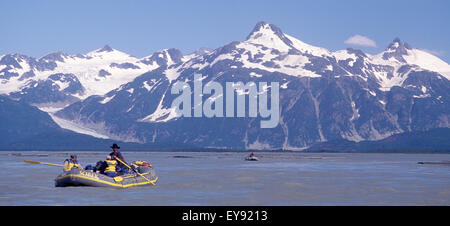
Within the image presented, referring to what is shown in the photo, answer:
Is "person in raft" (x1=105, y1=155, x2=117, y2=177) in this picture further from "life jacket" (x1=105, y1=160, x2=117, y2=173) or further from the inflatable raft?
the inflatable raft

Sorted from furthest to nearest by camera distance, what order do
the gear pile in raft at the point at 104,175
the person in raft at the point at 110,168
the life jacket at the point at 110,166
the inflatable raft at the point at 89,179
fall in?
1. the life jacket at the point at 110,166
2. the person in raft at the point at 110,168
3. the gear pile in raft at the point at 104,175
4. the inflatable raft at the point at 89,179

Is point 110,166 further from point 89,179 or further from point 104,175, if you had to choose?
point 89,179

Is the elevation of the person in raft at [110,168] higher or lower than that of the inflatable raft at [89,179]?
higher

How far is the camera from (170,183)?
322 ft

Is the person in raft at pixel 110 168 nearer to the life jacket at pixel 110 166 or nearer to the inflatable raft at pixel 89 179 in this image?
the life jacket at pixel 110 166

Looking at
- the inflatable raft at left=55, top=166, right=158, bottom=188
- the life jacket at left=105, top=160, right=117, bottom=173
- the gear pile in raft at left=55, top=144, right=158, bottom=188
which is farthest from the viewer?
the life jacket at left=105, top=160, right=117, bottom=173

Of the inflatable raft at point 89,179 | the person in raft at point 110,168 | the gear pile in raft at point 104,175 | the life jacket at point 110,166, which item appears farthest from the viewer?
the life jacket at point 110,166

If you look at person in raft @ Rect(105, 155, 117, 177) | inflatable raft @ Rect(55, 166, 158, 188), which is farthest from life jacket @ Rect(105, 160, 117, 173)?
inflatable raft @ Rect(55, 166, 158, 188)

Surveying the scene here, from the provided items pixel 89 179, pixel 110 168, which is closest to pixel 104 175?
pixel 89 179

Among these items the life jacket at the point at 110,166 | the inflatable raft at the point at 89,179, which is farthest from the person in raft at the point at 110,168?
the inflatable raft at the point at 89,179
